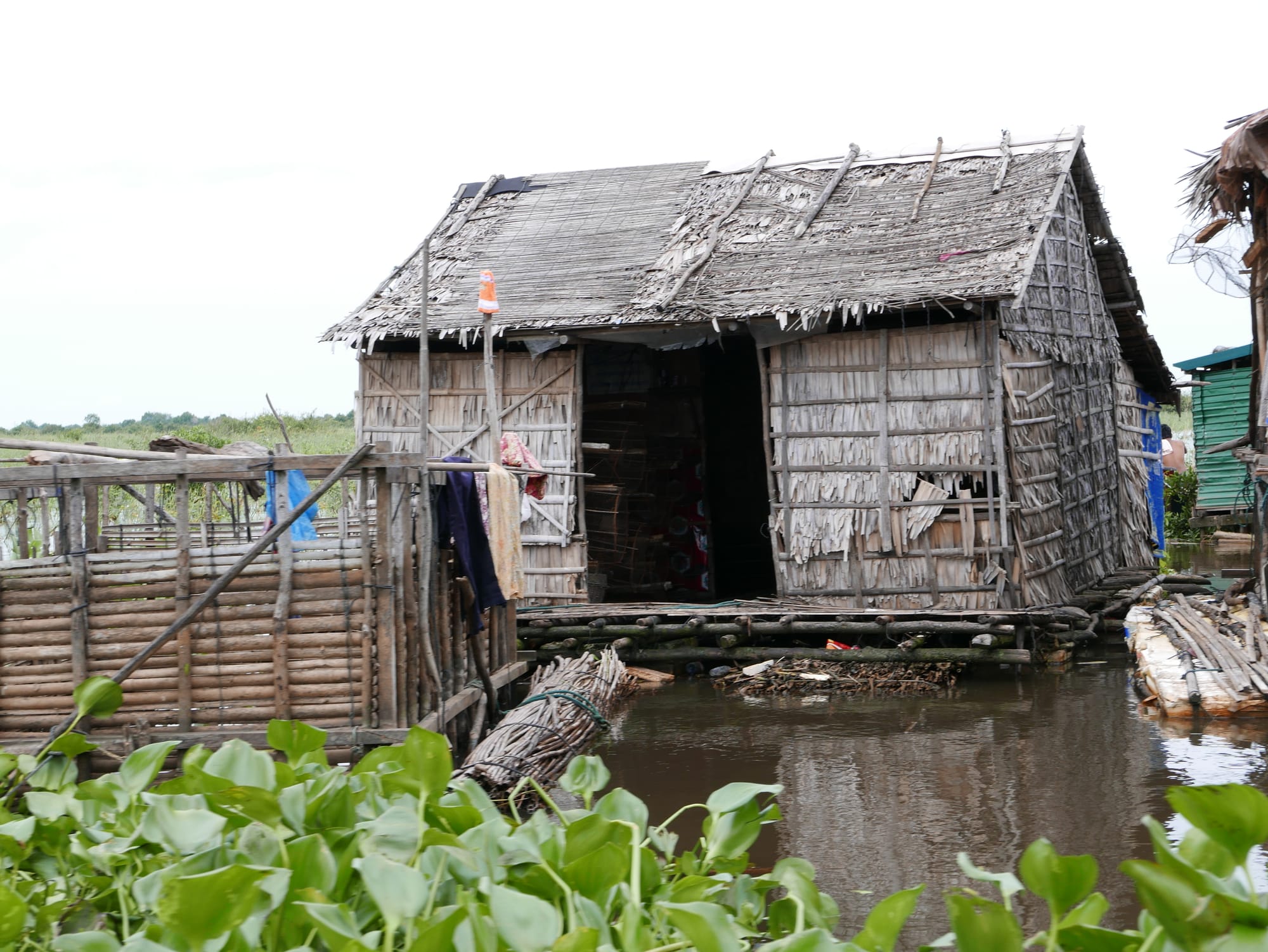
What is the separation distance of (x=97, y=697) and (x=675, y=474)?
11915 mm

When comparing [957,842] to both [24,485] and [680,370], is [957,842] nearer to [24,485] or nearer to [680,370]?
[24,485]

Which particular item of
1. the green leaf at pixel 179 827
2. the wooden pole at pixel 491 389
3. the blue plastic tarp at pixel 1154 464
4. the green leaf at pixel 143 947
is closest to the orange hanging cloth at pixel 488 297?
the wooden pole at pixel 491 389

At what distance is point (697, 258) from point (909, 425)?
2.99 m

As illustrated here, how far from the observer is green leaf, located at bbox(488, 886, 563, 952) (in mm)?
2342

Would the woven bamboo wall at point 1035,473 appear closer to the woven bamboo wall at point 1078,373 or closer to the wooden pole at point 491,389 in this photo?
the woven bamboo wall at point 1078,373

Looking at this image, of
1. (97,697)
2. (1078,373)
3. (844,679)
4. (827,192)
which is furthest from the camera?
(1078,373)

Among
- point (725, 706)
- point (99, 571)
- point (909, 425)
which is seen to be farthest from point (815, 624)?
point (99, 571)

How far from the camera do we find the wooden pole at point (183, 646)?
669 cm

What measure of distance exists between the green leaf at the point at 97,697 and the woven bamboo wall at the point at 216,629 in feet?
7.82

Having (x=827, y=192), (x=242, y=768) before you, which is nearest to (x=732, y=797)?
(x=242, y=768)

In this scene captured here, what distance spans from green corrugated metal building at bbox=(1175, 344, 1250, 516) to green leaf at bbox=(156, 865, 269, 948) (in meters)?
22.6

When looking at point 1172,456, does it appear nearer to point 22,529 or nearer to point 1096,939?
point 22,529

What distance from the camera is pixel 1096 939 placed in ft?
7.57

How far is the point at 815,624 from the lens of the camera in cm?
1119
